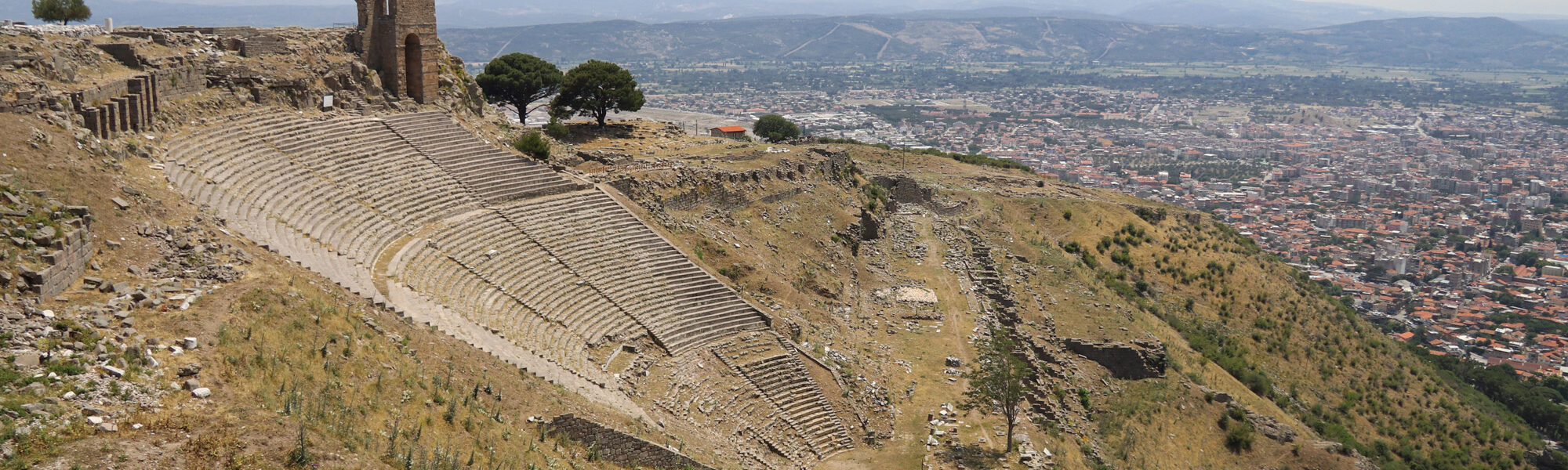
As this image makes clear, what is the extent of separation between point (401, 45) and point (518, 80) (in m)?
12.8

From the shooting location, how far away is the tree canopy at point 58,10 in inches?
1265

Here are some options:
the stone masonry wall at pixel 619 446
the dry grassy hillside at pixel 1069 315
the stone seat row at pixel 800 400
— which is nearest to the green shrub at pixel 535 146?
the dry grassy hillside at pixel 1069 315

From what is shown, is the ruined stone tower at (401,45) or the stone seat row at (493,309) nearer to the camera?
the stone seat row at (493,309)

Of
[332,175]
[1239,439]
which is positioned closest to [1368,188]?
[1239,439]

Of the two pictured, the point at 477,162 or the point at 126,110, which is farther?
the point at 477,162

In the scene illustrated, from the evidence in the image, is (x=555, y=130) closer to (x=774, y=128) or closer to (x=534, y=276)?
(x=534, y=276)

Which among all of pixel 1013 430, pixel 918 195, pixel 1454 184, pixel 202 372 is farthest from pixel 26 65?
pixel 1454 184

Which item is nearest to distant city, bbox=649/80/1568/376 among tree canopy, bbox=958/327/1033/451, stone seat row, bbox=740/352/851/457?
tree canopy, bbox=958/327/1033/451

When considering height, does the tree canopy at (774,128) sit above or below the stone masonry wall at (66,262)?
below

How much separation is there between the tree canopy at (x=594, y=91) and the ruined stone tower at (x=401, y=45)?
10625mm

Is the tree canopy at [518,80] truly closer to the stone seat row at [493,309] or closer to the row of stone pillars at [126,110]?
the row of stone pillars at [126,110]

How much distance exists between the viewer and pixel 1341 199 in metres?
123

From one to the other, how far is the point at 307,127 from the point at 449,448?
18097mm

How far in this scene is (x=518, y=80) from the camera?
164 feet
